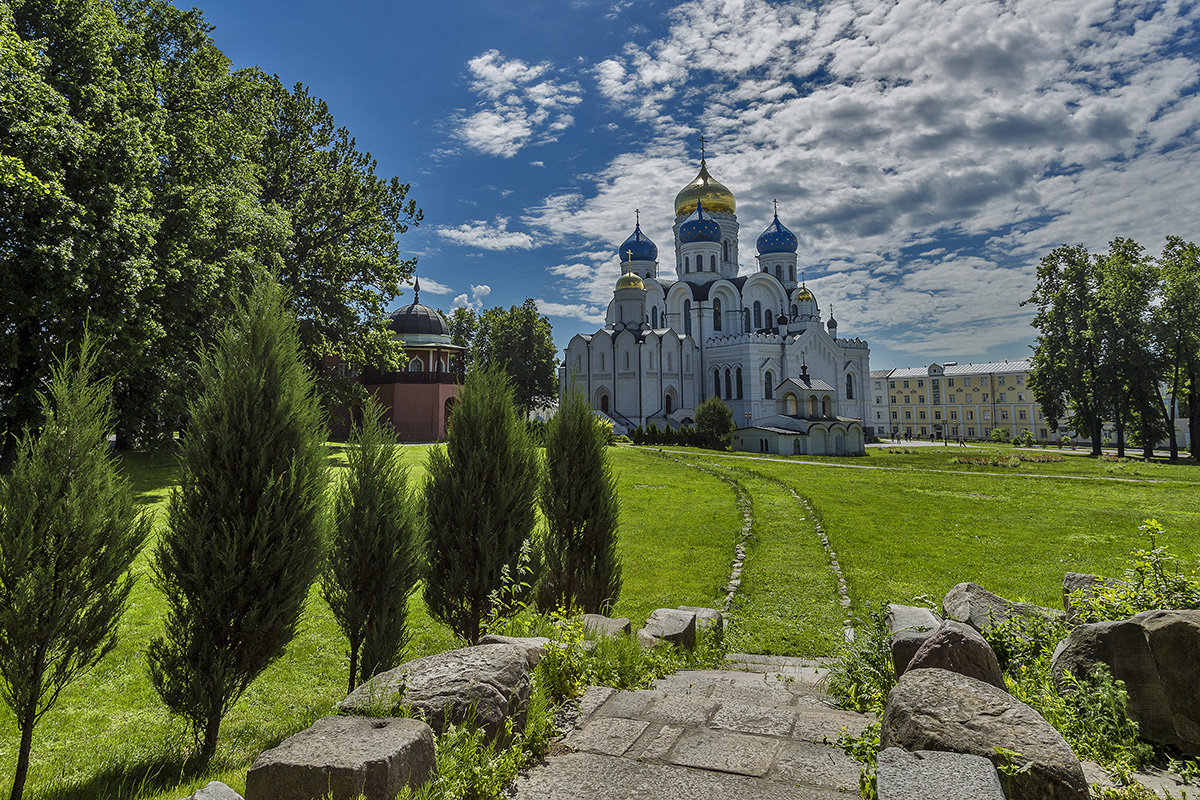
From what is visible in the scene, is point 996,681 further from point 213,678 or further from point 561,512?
point 213,678

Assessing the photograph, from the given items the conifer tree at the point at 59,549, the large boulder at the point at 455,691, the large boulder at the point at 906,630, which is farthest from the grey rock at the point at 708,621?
the conifer tree at the point at 59,549

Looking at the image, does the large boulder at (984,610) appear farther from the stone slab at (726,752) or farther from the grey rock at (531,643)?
the grey rock at (531,643)

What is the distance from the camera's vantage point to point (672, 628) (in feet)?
20.2

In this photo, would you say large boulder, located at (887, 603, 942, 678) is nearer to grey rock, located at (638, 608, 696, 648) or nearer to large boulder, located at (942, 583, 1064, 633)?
large boulder, located at (942, 583, 1064, 633)

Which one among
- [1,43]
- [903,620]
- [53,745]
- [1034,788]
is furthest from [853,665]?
[1,43]

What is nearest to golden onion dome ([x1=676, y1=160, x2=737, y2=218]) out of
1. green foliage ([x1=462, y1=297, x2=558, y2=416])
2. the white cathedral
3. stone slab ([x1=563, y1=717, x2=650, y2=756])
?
the white cathedral

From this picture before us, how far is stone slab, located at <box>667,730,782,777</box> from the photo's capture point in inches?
128

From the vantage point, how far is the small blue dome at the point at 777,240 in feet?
188

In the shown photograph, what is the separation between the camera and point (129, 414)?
47.7ft

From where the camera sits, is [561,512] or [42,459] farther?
[561,512]

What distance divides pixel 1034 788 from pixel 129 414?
17.9m

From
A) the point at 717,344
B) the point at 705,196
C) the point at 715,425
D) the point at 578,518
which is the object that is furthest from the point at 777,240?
the point at 578,518

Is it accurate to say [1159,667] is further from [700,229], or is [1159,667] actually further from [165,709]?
[700,229]

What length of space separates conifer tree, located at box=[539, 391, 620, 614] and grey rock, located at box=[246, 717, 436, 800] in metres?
3.89
